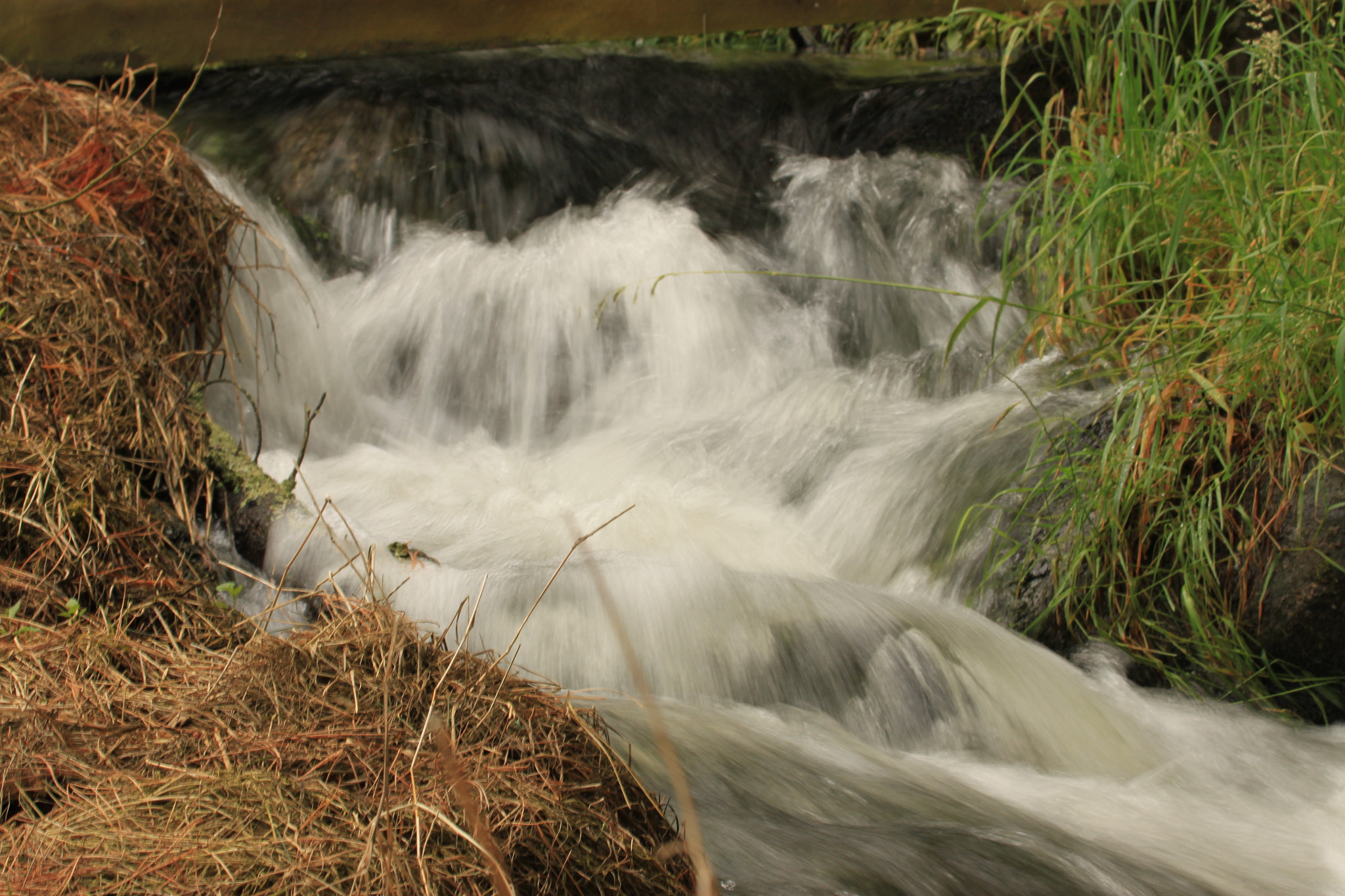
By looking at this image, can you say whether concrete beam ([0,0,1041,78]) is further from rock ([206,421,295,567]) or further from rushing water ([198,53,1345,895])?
rock ([206,421,295,567])

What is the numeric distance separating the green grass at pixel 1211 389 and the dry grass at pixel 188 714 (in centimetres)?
160

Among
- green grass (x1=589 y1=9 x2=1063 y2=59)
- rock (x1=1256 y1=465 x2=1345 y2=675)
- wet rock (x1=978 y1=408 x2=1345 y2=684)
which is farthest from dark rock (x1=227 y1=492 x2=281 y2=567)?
green grass (x1=589 y1=9 x2=1063 y2=59)

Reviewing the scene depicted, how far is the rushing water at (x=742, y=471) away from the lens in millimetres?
1972

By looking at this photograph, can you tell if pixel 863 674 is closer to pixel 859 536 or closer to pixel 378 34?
pixel 859 536

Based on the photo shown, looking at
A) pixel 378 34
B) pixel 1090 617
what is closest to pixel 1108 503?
pixel 1090 617

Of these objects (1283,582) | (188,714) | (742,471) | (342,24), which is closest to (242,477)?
(188,714)

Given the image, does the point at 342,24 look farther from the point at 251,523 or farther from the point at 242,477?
the point at 251,523

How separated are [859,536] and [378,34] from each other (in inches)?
127

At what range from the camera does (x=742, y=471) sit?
11.0ft

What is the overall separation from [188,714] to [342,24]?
380 cm

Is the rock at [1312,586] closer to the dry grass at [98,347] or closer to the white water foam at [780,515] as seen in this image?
the white water foam at [780,515]

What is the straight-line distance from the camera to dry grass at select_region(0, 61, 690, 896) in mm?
1199

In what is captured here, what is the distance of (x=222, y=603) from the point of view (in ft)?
6.81

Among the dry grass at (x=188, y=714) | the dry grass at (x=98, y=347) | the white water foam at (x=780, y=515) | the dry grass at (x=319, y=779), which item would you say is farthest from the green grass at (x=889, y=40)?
the dry grass at (x=319, y=779)
